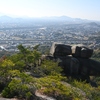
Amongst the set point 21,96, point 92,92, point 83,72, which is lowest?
point 83,72

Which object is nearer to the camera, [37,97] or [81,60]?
[37,97]

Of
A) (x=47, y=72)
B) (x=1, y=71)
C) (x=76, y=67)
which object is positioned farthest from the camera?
(x=76, y=67)

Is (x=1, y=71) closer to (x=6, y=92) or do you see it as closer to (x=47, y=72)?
(x=6, y=92)

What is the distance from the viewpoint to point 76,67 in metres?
17.5

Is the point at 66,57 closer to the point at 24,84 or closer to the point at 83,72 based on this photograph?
the point at 83,72

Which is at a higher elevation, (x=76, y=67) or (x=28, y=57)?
(x=28, y=57)

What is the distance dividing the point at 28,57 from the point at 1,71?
4.87 metres

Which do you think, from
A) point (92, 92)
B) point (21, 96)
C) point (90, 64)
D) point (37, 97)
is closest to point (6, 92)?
point (21, 96)

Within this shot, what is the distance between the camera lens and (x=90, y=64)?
708 inches

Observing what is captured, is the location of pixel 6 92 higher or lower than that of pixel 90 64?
higher

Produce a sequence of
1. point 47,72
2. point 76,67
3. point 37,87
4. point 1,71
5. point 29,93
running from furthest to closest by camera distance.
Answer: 1. point 76,67
2. point 47,72
3. point 1,71
4. point 37,87
5. point 29,93

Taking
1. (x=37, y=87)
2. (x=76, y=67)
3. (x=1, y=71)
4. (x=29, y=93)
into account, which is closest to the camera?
(x=29, y=93)

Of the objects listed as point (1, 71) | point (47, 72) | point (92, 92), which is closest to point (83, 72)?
point (47, 72)

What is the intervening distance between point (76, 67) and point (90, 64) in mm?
1308
